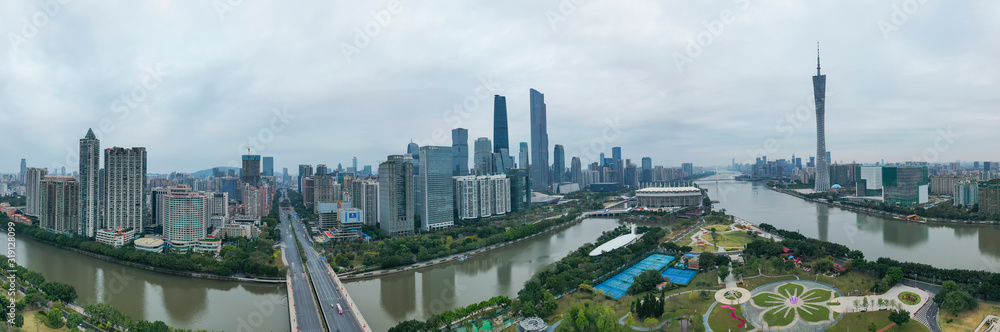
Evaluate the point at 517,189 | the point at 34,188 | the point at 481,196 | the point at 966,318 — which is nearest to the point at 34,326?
the point at 966,318

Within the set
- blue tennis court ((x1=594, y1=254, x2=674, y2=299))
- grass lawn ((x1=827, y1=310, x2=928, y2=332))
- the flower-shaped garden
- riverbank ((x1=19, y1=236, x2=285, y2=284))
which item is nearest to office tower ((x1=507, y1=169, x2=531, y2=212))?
blue tennis court ((x1=594, y1=254, x2=674, y2=299))

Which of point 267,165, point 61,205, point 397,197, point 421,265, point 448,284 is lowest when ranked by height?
point 448,284

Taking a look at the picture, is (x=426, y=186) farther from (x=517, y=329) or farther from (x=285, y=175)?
(x=285, y=175)

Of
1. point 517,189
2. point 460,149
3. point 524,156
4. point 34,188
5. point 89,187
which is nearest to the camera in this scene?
point 89,187

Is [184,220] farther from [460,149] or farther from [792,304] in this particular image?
[460,149]

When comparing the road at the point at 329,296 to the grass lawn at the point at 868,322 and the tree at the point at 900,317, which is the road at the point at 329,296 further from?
the tree at the point at 900,317

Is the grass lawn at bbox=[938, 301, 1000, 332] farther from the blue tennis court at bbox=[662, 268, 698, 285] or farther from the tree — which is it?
the blue tennis court at bbox=[662, 268, 698, 285]
